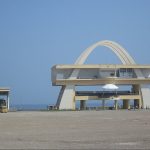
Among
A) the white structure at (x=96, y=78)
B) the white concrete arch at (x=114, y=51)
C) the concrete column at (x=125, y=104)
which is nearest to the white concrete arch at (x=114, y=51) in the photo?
the white concrete arch at (x=114, y=51)

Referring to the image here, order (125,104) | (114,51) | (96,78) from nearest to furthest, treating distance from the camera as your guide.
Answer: (96,78)
(125,104)
(114,51)

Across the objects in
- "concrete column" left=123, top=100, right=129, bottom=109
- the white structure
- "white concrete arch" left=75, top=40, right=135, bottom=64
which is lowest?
"concrete column" left=123, top=100, right=129, bottom=109

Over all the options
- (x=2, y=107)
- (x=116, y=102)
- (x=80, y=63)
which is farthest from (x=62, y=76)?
(x=2, y=107)

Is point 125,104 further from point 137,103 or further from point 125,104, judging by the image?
point 137,103

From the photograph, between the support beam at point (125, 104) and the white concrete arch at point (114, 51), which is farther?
the white concrete arch at point (114, 51)

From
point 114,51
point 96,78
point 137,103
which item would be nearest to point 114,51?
point 114,51

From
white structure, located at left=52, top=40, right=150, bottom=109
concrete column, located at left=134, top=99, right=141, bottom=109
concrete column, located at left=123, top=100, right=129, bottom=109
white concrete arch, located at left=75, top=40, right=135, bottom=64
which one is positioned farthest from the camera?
white concrete arch, located at left=75, top=40, right=135, bottom=64

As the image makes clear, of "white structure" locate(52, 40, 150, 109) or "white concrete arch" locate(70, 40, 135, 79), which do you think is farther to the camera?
"white concrete arch" locate(70, 40, 135, 79)

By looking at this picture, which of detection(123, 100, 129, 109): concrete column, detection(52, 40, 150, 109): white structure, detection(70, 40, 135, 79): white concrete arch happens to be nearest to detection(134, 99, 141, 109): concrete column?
detection(52, 40, 150, 109): white structure

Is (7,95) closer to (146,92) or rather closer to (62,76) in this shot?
(62,76)

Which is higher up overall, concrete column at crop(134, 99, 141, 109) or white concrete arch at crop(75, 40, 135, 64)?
white concrete arch at crop(75, 40, 135, 64)

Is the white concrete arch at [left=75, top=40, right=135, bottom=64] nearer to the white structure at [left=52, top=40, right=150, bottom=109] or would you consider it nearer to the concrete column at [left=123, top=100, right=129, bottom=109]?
the white structure at [left=52, top=40, right=150, bottom=109]

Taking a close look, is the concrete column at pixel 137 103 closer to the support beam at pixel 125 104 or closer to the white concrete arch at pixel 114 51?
the support beam at pixel 125 104

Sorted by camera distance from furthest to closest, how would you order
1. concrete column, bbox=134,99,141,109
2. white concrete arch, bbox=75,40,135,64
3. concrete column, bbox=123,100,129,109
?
white concrete arch, bbox=75,40,135,64
concrete column, bbox=123,100,129,109
concrete column, bbox=134,99,141,109
